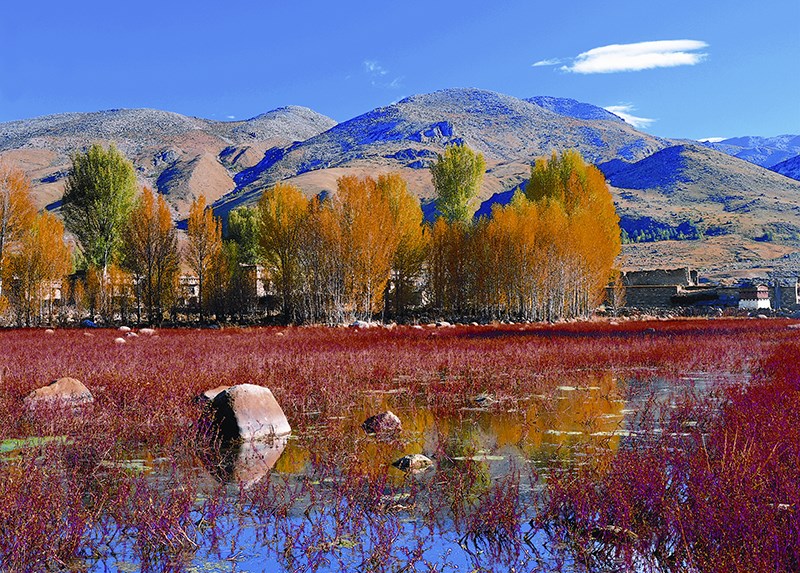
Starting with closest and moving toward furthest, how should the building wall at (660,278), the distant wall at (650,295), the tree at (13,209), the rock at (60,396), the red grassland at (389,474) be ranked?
the red grassland at (389,474), the rock at (60,396), the tree at (13,209), the distant wall at (650,295), the building wall at (660,278)

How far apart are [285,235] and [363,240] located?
710 cm

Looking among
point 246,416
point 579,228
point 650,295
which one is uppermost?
point 579,228

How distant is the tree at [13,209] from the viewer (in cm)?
3469

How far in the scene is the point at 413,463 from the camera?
6.62 m

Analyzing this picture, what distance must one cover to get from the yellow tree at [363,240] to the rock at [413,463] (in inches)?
1138

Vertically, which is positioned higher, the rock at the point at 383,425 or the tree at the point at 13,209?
the tree at the point at 13,209

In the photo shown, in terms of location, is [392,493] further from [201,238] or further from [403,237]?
[201,238]

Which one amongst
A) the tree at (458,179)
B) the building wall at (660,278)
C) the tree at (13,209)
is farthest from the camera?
the building wall at (660,278)

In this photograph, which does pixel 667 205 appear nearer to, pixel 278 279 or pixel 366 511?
pixel 278 279

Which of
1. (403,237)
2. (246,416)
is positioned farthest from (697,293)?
(246,416)

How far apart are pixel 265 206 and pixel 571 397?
1306 inches

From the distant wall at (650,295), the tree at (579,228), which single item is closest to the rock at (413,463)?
the tree at (579,228)

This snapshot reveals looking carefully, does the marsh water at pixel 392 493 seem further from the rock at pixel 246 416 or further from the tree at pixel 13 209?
the tree at pixel 13 209

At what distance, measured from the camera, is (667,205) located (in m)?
157
